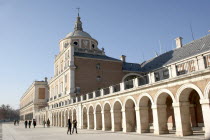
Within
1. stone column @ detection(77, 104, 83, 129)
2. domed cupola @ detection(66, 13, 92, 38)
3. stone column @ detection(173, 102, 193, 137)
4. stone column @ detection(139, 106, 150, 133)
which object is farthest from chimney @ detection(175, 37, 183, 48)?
stone column @ detection(173, 102, 193, 137)

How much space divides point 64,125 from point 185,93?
2556 cm

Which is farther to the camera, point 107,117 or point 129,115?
point 107,117

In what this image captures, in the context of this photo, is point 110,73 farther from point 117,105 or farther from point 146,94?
point 146,94

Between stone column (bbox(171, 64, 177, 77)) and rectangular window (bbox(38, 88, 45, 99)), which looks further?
rectangular window (bbox(38, 88, 45, 99))

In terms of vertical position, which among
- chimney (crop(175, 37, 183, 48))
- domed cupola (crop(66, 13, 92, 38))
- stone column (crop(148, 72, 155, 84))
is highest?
domed cupola (crop(66, 13, 92, 38))

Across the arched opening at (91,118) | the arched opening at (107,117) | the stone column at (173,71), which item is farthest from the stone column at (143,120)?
the arched opening at (91,118)

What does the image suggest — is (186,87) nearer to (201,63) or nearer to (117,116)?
(201,63)

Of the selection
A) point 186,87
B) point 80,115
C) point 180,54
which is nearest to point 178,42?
point 180,54

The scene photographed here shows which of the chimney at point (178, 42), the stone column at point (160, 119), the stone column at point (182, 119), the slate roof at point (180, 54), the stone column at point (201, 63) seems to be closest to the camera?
the stone column at point (201, 63)

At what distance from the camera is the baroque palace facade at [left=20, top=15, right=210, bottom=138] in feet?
44.5

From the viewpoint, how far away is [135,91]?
17.7 m

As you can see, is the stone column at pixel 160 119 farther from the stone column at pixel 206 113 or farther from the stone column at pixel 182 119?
the stone column at pixel 206 113

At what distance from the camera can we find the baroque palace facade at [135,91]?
1355 centimetres

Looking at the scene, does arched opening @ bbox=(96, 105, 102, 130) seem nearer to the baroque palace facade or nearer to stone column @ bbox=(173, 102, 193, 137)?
the baroque palace facade
